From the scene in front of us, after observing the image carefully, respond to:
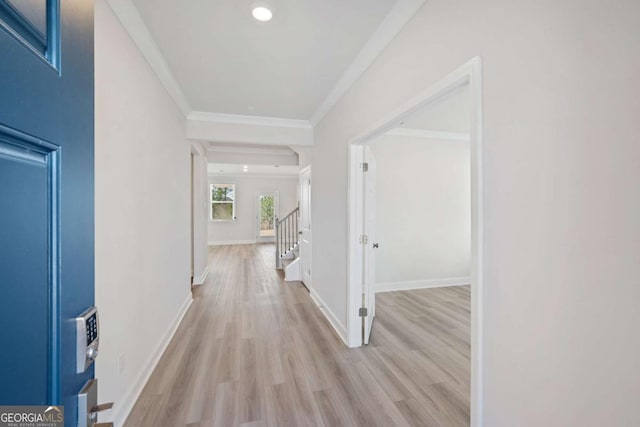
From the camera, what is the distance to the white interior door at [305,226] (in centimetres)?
446

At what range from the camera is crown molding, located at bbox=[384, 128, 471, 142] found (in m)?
4.33

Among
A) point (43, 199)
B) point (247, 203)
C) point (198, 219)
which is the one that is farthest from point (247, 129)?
point (247, 203)

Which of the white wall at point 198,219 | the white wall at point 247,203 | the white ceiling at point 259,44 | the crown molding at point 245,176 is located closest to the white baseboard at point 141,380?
the white wall at point 198,219

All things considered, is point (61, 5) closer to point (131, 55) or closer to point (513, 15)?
point (513, 15)

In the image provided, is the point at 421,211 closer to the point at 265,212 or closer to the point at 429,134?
the point at 429,134

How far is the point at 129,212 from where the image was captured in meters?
1.76

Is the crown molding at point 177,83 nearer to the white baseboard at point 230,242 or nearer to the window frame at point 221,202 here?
the window frame at point 221,202

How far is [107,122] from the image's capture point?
1.49 meters

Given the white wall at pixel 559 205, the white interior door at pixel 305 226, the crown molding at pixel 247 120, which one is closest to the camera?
the white wall at pixel 559 205

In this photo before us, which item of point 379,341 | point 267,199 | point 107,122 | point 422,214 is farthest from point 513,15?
point 267,199

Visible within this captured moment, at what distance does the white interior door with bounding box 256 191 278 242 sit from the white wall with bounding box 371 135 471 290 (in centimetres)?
652

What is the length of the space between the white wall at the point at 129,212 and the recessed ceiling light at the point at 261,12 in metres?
0.82

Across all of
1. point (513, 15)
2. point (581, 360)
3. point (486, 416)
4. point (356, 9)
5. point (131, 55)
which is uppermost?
point (356, 9)

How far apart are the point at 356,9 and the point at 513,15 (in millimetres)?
1001
